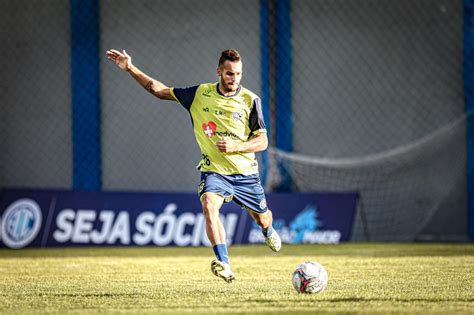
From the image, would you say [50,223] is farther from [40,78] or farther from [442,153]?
[442,153]

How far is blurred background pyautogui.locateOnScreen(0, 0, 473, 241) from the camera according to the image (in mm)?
16812

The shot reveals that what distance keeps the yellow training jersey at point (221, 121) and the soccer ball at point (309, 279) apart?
62.2 inches

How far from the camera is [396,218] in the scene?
16797mm

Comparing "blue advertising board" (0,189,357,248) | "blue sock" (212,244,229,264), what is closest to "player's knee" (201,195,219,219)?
"blue sock" (212,244,229,264)

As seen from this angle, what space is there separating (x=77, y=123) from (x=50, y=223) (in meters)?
3.10

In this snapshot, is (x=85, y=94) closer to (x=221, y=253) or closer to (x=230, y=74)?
(x=230, y=74)

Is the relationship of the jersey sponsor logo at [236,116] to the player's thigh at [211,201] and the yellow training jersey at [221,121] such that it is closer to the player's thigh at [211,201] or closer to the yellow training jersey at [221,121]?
the yellow training jersey at [221,121]

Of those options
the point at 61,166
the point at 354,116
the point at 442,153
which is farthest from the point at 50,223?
the point at 442,153

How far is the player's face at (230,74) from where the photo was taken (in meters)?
8.19

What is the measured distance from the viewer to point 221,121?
845 centimetres

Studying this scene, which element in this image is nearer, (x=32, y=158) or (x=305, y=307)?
(x=305, y=307)

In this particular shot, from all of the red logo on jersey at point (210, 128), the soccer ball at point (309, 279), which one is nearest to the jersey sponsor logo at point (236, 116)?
the red logo on jersey at point (210, 128)

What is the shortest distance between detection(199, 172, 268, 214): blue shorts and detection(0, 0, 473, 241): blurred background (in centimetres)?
783

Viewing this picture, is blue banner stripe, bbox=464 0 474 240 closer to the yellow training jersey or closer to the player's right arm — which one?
the yellow training jersey
